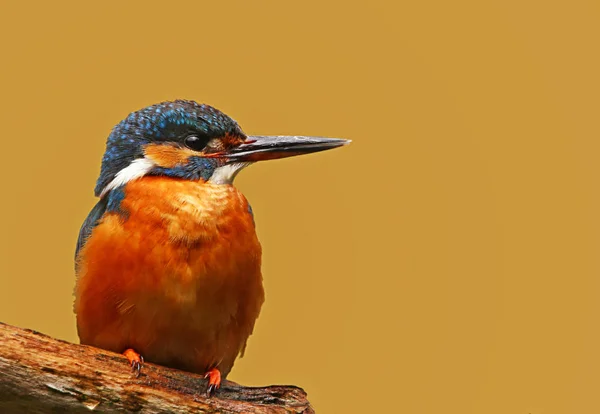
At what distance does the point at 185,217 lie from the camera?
14.9 feet

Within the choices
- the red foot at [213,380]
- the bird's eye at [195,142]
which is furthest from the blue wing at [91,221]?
the red foot at [213,380]

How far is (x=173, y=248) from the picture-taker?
4.46 metres

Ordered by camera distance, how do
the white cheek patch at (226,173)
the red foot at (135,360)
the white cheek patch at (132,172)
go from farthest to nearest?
the white cheek patch at (226,173) → the white cheek patch at (132,172) → the red foot at (135,360)

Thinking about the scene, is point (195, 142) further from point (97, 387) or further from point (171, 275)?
point (97, 387)

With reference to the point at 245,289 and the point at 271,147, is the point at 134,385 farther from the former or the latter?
the point at 271,147

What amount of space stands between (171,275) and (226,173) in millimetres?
932

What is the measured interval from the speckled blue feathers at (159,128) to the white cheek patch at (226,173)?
0.23 m

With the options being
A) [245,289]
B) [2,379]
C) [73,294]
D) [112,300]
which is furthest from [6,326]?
[245,289]

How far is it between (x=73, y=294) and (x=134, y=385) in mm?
1093

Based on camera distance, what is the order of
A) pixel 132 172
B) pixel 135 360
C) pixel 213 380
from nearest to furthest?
pixel 135 360, pixel 213 380, pixel 132 172

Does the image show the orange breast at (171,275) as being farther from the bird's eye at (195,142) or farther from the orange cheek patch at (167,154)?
the bird's eye at (195,142)

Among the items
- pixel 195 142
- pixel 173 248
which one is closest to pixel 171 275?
pixel 173 248

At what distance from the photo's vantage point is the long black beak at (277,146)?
5098 mm

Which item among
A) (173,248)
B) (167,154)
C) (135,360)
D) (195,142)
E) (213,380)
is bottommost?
(213,380)
